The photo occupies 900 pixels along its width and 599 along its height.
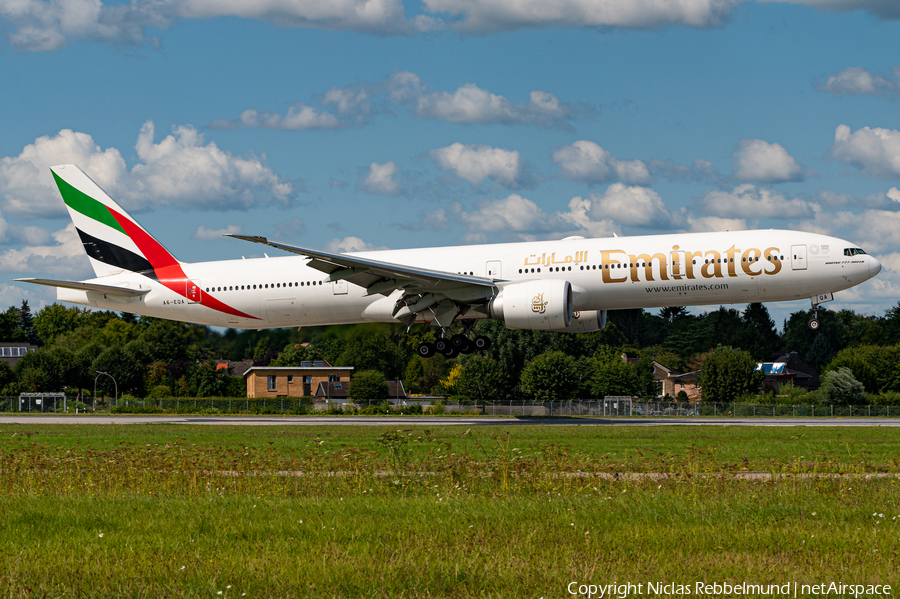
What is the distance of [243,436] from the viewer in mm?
30391

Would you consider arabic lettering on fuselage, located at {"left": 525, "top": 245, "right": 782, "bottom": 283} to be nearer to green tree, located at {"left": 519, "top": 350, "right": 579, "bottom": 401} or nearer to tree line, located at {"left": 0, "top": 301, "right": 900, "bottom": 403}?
tree line, located at {"left": 0, "top": 301, "right": 900, "bottom": 403}

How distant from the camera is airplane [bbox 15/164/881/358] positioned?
113ft

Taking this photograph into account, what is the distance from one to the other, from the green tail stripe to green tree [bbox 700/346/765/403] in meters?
68.6

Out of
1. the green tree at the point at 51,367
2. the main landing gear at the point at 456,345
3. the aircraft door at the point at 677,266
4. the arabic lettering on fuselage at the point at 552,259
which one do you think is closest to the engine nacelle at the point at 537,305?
the arabic lettering on fuselage at the point at 552,259

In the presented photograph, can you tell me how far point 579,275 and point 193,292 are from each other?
18.4 m

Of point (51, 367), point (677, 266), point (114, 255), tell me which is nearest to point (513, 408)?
point (114, 255)

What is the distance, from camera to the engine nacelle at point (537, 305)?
3525 cm

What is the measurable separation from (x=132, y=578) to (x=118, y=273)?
1503 inches

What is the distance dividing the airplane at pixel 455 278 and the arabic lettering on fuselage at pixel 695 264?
1.6 inches

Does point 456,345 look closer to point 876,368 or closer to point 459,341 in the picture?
point 459,341

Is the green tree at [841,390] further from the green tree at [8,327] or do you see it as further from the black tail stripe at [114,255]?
the green tree at [8,327]

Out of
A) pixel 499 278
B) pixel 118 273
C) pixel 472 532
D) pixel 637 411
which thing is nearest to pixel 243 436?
pixel 499 278

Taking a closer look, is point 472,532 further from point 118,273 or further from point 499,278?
point 118,273

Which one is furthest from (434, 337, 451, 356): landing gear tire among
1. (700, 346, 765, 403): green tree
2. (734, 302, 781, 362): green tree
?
(734, 302, 781, 362): green tree
